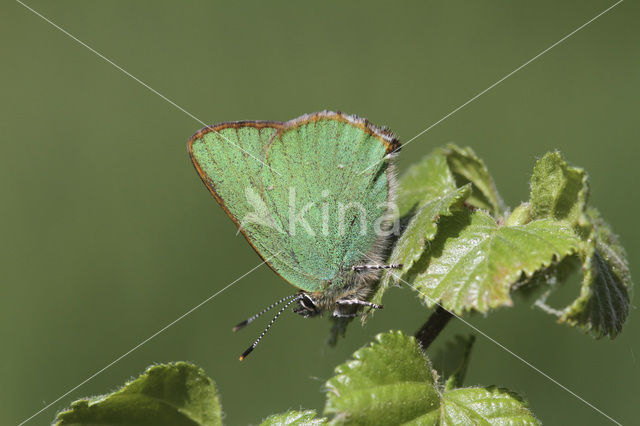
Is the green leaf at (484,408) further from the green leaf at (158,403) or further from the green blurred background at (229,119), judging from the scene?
the green blurred background at (229,119)

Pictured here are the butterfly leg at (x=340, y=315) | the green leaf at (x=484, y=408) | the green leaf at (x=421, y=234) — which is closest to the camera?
the green leaf at (x=484, y=408)

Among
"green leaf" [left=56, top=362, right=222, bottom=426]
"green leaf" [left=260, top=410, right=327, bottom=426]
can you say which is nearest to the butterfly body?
"green leaf" [left=56, top=362, right=222, bottom=426]

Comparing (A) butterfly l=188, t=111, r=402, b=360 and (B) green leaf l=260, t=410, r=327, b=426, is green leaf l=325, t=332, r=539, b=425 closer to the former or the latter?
(B) green leaf l=260, t=410, r=327, b=426

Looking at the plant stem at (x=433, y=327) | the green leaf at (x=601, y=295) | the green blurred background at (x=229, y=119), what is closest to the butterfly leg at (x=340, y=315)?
the plant stem at (x=433, y=327)

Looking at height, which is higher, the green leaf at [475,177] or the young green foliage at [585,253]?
the green leaf at [475,177]

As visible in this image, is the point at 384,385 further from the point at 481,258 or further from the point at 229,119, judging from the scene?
the point at 229,119

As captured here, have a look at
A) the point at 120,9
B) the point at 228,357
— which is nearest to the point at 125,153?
the point at 120,9
